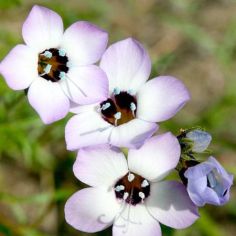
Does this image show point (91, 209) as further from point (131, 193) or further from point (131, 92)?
point (131, 92)

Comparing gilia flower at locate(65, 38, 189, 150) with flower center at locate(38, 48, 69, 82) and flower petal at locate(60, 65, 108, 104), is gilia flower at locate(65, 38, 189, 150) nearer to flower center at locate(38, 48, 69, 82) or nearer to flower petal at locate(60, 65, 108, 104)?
flower petal at locate(60, 65, 108, 104)

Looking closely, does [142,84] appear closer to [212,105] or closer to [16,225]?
[16,225]

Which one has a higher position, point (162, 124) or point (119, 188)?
point (119, 188)

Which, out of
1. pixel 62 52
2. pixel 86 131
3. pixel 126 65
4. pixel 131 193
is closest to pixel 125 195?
pixel 131 193

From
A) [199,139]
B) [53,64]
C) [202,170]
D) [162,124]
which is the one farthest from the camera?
[162,124]

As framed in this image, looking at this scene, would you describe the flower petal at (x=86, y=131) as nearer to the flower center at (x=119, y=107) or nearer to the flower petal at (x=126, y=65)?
A: the flower center at (x=119, y=107)

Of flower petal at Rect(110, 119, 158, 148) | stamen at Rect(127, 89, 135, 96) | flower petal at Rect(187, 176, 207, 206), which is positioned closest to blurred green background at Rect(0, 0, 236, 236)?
stamen at Rect(127, 89, 135, 96)
